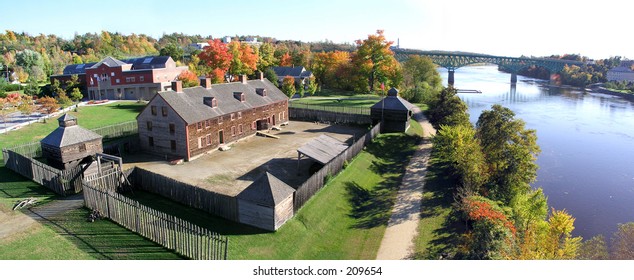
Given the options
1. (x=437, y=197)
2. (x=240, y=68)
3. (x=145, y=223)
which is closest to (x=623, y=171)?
(x=437, y=197)

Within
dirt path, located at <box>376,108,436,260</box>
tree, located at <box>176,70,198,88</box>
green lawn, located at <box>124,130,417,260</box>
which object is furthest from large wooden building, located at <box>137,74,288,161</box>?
tree, located at <box>176,70,198,88</box>

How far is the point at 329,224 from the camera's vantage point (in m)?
24.4

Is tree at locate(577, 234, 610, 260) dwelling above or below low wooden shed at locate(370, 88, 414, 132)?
below

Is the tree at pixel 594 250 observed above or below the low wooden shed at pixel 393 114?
below

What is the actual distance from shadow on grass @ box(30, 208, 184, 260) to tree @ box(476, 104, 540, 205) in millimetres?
23158

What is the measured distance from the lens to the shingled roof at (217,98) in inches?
1400

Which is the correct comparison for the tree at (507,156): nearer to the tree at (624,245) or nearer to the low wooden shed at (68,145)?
the tree at (624,245)

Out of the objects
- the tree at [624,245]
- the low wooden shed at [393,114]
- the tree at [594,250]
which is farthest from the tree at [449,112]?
the tree at [624,245]

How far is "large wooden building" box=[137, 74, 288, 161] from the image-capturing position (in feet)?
115

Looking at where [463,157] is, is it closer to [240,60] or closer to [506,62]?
[240,60]

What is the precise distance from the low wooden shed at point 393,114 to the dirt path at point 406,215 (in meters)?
5.71

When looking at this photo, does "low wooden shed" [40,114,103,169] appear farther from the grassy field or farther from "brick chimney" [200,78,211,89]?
"brick chimney" [200,78,211,89]

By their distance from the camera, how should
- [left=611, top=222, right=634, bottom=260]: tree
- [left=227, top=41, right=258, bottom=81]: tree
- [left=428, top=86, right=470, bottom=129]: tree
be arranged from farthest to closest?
[left=227, top=41, right=258, bottom=81]: tree → [left=428, top=86, right=470, bottom=129]: tree → [left=611, top=222, right=634, bottom=260]: tree

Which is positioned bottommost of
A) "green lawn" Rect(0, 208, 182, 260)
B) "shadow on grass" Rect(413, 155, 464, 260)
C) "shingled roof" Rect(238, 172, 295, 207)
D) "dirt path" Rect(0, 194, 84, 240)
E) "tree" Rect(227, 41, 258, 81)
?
"shadow on grass" Rect(413, 155, 464, 260)
